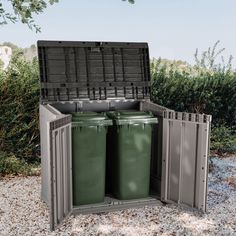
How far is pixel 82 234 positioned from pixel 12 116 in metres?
3.54

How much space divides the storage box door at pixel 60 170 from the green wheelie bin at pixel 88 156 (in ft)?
0.64

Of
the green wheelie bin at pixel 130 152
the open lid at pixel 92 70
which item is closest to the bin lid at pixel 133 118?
the green wheelie bin at pixel 130 152

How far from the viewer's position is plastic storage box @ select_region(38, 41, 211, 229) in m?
4.88

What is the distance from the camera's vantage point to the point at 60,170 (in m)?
4.77

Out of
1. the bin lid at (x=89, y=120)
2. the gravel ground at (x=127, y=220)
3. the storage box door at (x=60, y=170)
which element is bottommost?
the gravel ground at (x=127, y=220)

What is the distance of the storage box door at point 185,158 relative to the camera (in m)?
5.08

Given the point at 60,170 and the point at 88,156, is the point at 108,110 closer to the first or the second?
the point at 88,156

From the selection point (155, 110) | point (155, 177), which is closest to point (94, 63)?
point (155, 110)

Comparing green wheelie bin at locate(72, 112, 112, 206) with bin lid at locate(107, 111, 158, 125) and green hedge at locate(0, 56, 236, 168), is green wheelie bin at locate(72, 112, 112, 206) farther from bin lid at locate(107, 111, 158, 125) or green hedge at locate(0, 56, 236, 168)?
Answer: green hedge at locate(0, 56, 236, 168)

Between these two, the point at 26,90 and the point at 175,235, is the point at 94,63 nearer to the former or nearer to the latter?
the point at 26,90

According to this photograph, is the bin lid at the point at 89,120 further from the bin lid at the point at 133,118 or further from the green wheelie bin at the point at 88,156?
the bin lid at the point at 133,118

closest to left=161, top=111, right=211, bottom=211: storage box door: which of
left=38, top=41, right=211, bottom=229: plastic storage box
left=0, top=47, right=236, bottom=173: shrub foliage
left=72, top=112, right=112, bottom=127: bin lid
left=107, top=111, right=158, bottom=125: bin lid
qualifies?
left=38, top=41, right=211, bottom=229: plastic storage box

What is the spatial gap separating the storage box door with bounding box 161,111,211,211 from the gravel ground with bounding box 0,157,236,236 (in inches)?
8.3

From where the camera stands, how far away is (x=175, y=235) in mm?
4762
